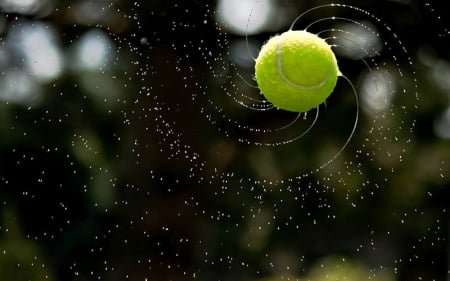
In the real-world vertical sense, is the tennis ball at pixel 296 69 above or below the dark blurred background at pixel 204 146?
above

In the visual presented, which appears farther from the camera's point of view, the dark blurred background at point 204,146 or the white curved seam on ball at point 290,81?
the dark blurred background at point 204,146

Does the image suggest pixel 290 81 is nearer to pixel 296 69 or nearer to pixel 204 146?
pixel 296 69

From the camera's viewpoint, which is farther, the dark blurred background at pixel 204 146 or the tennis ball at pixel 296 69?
the dark blurred background at pixel 204 146

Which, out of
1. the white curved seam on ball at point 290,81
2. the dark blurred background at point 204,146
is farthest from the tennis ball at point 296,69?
the dark blurred background at point 204,146

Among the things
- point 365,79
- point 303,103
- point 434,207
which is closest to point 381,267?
point 434,207

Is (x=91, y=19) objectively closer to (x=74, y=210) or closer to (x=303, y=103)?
(x=74, y=210)

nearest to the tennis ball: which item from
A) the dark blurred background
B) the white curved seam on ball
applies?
the white curved seam on ball

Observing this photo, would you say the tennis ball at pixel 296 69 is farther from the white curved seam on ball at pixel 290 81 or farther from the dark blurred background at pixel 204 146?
the dark blurred background at pixel 204 146
